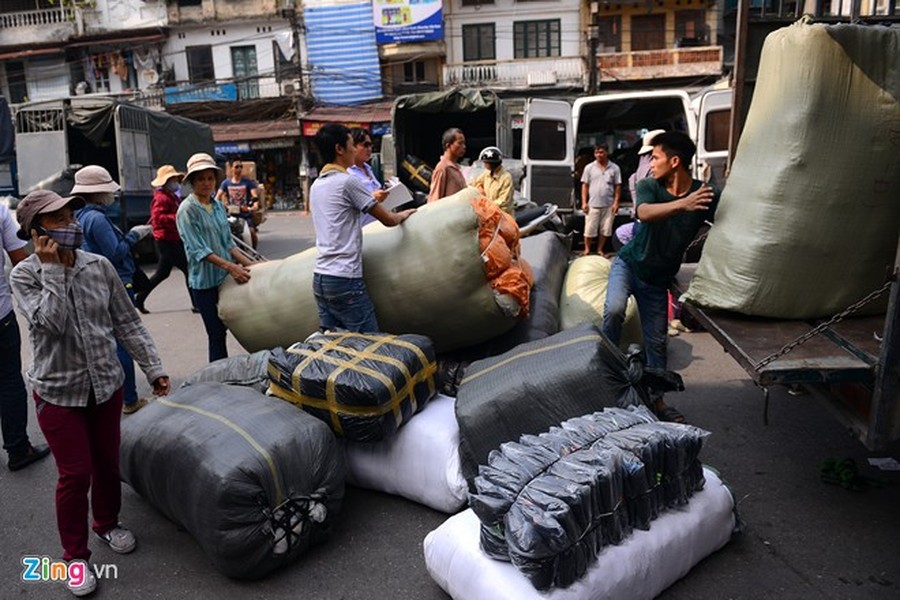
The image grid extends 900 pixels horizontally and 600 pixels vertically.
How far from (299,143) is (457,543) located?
82.7 feet

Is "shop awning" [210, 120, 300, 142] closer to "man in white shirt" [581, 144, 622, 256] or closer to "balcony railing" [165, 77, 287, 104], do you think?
"balcony railing" [165, 77, 287, 104]

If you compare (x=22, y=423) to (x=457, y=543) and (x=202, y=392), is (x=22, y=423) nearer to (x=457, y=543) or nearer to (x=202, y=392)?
(x=202, y=392)

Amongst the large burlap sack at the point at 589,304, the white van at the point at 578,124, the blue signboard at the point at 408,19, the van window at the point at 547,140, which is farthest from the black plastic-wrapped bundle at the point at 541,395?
the blue signboard at the point at 408,19

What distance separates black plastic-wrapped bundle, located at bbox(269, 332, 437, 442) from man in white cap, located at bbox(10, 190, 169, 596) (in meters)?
0.73

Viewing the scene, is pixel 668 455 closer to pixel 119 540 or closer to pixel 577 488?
pixel 577 488

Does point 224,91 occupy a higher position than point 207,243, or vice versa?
point 224,91

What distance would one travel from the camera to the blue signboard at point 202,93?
87.5ft

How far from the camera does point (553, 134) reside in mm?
9867

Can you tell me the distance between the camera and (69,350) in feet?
8.59

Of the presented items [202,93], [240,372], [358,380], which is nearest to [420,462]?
[358,380]

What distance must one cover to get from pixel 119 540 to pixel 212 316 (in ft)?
5.93

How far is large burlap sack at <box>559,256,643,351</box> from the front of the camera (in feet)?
14.4

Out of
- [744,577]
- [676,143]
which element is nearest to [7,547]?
[744,577]

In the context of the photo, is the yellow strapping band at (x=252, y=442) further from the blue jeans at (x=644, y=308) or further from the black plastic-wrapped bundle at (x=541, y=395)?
the blue jeans at (x=644, y=308)
